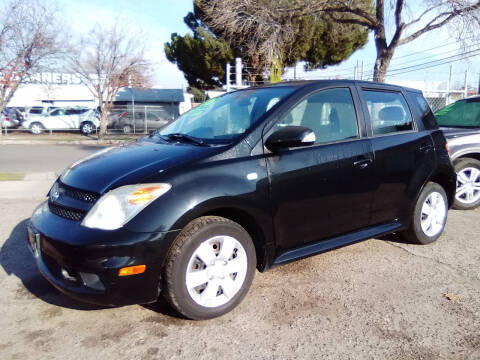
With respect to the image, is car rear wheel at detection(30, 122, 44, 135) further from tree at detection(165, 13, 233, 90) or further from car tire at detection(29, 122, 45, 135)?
tree at detection(165, 13, 233, 90)

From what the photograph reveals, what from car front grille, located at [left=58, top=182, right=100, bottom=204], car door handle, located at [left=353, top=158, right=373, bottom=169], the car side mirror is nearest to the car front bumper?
car front grille, located at [left=58, top=182, right=100, bottom=204]

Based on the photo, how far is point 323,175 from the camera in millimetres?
3139

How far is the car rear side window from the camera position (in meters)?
3.65

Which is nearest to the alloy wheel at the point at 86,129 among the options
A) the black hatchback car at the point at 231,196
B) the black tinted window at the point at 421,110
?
the black hatchback car at the point at 231,196

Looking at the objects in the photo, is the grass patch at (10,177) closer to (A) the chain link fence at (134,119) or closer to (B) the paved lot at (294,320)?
(B) the paved lot at (294,320)

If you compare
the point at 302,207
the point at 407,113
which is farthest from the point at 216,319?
the point at 407,113

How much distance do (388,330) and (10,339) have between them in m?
2.51

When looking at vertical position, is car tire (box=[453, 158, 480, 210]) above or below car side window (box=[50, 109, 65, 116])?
below

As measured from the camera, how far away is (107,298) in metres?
2.41

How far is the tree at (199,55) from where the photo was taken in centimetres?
2329

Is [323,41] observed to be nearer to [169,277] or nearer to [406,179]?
[406,179]

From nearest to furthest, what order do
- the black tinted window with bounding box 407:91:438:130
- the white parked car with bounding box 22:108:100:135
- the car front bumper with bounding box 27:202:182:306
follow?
the car front bumper with bounding box 27:202:182:306 < the black tinted window with bounding box 407:91:438:130 < the white parked car with bounding box 22:108:100:135

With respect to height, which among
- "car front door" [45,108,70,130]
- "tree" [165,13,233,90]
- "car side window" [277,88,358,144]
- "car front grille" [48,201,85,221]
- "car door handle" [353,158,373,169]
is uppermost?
"tree" [165,13,233,90]

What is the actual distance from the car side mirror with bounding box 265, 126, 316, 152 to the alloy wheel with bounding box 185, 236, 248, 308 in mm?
769
